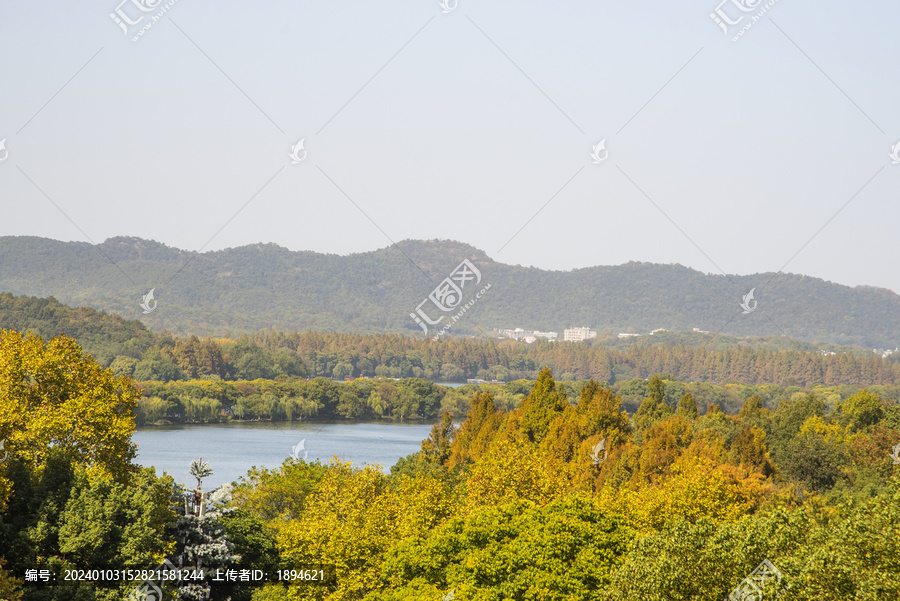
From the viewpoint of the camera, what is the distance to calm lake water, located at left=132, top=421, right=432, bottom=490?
4644 cm

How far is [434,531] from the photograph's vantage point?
1844 cm

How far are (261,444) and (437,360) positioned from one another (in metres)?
90.5

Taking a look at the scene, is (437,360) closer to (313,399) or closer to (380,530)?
(313,399)

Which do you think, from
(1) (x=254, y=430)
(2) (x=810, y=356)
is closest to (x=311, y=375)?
(1) (x=254, y=430)

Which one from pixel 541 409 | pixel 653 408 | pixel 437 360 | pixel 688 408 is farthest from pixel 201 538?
pixel 437 360

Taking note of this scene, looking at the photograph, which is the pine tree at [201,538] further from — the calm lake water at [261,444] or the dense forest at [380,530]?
the calm lake water at [261,444]

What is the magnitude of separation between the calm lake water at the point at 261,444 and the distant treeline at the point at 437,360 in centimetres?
2729

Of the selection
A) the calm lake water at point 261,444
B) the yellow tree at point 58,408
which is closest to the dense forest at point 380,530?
the yellow tree at point 58,408

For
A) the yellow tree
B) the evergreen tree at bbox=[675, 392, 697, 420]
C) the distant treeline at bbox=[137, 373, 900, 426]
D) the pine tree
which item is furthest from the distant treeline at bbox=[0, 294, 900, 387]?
the pine tree

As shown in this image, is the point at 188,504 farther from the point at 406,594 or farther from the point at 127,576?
the point at 406,594

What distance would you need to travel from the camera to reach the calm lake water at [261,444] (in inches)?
1828

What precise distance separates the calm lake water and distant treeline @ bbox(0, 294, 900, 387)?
1074 inches

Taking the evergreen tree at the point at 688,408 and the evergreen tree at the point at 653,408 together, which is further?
the evergreen tree at the point at 688,408

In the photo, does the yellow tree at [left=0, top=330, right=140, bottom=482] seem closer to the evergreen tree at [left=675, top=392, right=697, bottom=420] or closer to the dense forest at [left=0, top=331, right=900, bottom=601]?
the dense forest at [left=0, top=331, right=900, bottom=601]
